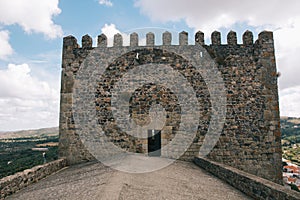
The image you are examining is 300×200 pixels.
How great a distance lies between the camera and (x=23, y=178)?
570cm

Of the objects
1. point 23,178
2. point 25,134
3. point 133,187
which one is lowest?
point 25,134

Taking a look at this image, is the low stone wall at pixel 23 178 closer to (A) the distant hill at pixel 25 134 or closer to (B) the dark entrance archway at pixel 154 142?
(B) the dark entrance archway at pixel 154 142

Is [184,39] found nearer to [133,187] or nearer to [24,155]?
[133,187]

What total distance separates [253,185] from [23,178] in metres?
5.43

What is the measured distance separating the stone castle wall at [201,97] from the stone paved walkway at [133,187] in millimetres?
2198

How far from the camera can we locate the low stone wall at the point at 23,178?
16.5ft

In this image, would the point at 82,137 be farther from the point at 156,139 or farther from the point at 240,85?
the point at 240,85

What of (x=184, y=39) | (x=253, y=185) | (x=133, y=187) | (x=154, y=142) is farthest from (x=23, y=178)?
(x=184, y=39)

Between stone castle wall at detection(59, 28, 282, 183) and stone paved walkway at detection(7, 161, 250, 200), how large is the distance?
2198 mm

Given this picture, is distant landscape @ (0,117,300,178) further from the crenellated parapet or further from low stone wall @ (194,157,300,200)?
low stone wall @ (194,157,300,200)

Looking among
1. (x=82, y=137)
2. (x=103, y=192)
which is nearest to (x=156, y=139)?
(x=82, y=137)

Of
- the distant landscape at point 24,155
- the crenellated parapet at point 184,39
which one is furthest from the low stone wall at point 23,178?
the crenellated parapet at point 184,39

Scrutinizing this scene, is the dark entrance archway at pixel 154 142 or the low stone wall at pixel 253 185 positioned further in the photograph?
the dark entrance archway at pixel 154 142

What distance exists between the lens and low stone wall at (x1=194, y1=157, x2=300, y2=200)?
3.83 metres
